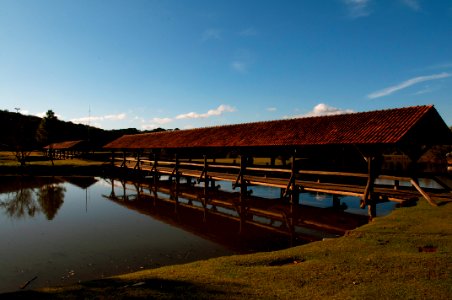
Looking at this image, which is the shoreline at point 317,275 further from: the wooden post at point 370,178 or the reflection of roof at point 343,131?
the reflection of roof at point 343,131

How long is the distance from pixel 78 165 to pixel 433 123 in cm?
3649

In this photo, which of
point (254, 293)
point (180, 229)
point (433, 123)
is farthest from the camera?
point (433, 123)

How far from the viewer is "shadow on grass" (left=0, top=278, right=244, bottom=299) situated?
556cm

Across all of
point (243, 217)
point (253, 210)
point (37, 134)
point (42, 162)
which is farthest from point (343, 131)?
point (37, 134)

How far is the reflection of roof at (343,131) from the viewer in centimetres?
1441

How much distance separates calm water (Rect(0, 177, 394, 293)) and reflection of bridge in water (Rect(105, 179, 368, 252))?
43 millimetres

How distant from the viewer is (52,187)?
2636 cm

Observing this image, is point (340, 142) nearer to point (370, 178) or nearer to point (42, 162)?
point (370, 178)

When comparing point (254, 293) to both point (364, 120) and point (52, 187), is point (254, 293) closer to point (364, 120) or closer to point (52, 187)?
point (364, 120)

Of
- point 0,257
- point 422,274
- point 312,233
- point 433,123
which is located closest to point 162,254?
point 0,257

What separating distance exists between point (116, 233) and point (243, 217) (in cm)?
600

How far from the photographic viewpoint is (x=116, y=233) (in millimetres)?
12805

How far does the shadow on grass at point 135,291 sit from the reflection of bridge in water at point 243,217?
4.60m

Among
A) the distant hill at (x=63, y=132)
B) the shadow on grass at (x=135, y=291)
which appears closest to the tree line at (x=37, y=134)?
the distant hill at (x=63, y=132)
